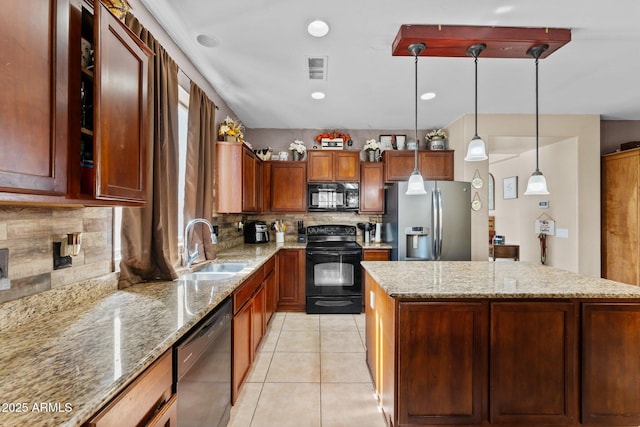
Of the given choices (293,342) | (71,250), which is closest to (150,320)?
(71,250)

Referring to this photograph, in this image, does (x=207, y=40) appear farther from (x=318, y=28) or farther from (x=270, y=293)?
(x=270, y=293)

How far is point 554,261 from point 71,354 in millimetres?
5680

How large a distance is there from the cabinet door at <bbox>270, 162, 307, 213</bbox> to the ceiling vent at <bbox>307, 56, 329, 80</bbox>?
1627 mm

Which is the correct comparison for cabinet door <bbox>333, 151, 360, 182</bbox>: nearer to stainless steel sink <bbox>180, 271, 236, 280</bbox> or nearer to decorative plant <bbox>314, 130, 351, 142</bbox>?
decorative plant <bbox>314, 130, 351, 142</bbox>

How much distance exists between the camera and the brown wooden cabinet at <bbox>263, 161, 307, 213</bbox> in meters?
4.40

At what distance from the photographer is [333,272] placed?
12.8 ft

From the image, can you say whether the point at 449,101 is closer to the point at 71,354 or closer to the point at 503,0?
the point at 503,0

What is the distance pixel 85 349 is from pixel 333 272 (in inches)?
122

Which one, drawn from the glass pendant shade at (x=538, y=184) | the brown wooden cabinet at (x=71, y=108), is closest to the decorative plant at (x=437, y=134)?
the glass pendant shade at (x=538, y=184)

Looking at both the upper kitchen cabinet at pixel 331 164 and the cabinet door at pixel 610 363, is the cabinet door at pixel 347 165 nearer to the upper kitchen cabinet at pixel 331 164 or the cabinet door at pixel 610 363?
the upper kitchen cabinet at pixel 331 164

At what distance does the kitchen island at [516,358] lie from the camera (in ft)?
5.46

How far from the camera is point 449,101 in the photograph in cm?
353

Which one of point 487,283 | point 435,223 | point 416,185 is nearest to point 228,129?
point 416,185

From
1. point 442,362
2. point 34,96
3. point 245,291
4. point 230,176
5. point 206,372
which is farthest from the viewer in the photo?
point 230,176
